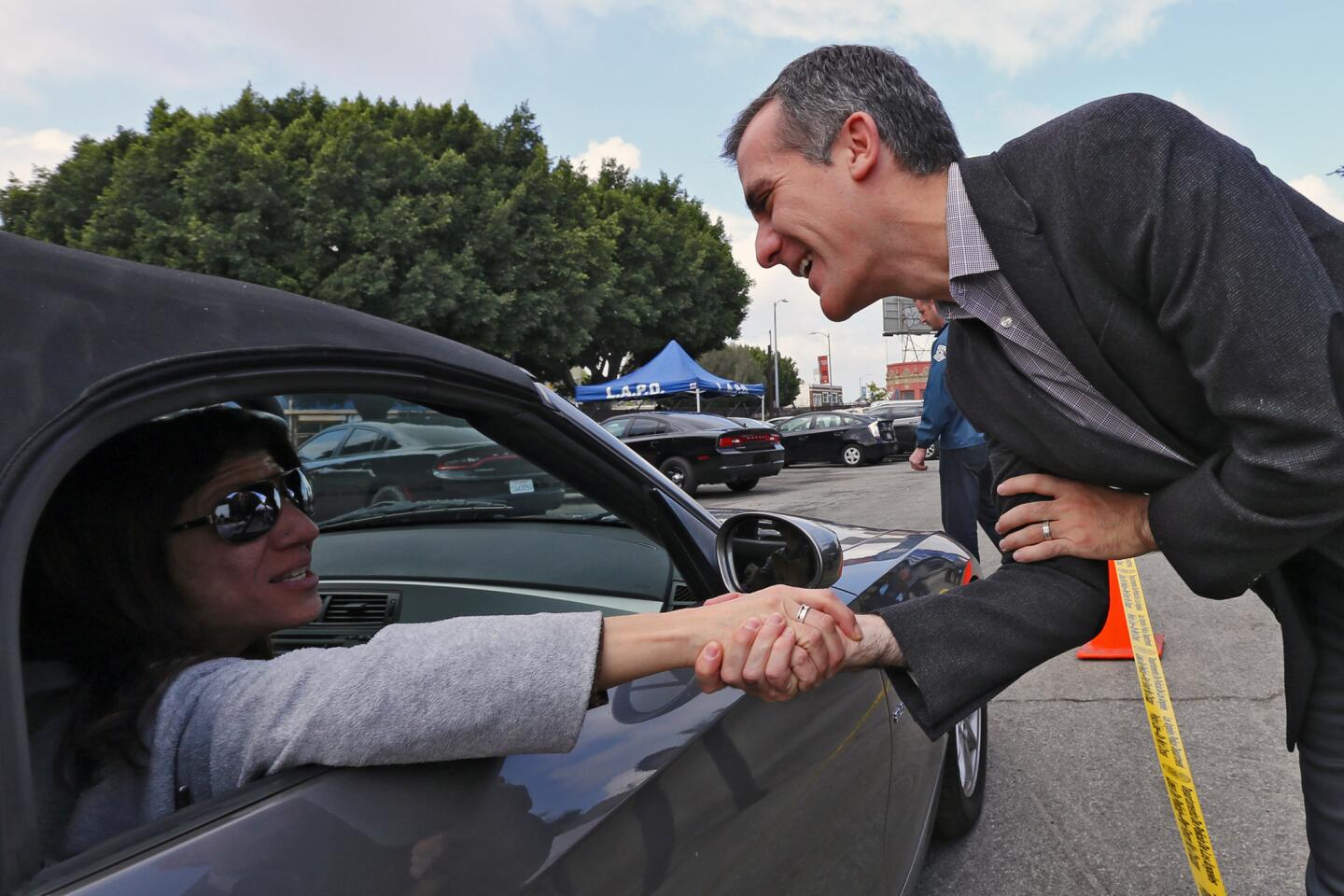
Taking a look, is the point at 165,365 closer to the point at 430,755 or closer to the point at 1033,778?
the point at 430,755

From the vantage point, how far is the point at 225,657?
1.26 metres

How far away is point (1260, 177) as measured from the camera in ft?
3.90

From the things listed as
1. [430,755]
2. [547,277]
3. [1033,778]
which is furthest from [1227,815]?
[547,277]

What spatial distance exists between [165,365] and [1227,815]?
3.33 m

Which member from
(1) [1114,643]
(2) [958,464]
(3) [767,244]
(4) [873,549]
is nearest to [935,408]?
(2) [958,464]

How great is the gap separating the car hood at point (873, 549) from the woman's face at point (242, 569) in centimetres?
84

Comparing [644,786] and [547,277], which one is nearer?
[644,786]

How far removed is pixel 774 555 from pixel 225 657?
101cm

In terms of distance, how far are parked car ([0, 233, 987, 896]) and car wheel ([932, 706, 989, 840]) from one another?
51 centimetres

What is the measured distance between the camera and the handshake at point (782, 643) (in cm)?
132

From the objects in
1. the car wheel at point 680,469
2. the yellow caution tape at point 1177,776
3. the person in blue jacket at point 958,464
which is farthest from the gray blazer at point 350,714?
the car wheel at point 680,469

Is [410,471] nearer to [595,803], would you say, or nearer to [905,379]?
[595,803]

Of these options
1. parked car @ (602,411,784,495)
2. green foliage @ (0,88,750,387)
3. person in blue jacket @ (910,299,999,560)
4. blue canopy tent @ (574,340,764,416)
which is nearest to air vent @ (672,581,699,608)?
person in blue jacket @ (910,299,999,560)

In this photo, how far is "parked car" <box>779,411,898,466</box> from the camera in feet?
75.3
